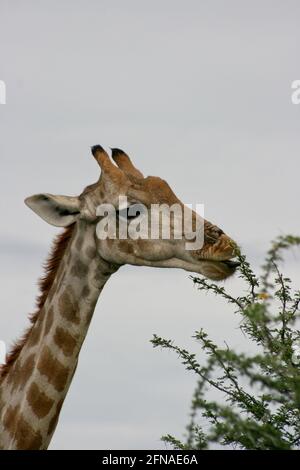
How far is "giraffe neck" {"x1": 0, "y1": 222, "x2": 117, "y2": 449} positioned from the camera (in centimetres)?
1364

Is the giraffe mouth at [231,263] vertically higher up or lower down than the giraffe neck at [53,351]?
higher up

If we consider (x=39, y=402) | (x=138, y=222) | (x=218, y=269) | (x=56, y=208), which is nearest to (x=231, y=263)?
(x=218, y=269)

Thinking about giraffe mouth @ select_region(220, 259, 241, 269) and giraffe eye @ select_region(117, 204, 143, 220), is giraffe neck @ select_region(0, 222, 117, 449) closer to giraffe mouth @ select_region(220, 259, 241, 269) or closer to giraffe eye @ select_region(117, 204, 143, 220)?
giraffe eye @ select_region(117, 204, 143, 220)

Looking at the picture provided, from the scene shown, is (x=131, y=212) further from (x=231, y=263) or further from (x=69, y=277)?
(x=231, y=263)

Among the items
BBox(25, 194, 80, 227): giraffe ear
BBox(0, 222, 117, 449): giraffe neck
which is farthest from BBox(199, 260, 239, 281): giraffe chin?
BBox(25, 194, 80, 227): giraffe ear

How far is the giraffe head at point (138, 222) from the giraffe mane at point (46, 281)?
25 cm

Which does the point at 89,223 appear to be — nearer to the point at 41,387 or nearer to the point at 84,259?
the point at 84,259

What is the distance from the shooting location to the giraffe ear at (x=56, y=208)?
46.6 ft

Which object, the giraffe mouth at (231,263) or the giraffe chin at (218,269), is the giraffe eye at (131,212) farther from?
the giraffe mouth at (231,263)

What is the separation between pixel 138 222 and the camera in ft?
47.1

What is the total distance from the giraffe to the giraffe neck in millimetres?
11

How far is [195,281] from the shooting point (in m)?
14.1

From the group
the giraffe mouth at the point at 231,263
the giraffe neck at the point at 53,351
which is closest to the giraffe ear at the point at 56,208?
the giraffe neck at the point at 53,351
